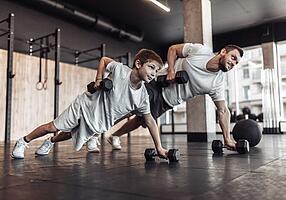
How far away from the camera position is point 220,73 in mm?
2354

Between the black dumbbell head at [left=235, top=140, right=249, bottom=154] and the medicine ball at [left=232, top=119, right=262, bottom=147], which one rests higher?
the medicine ball at [left=232, top=119, right=262, bottom=147]

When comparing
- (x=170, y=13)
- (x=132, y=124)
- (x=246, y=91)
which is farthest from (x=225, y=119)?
(x=246, y=91)

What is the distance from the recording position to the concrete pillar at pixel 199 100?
471 cm

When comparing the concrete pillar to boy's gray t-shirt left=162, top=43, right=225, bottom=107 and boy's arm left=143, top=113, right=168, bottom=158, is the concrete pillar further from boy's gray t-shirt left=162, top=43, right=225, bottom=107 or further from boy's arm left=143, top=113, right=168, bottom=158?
boy's arm left=143, top=113, right=168, bottom=158

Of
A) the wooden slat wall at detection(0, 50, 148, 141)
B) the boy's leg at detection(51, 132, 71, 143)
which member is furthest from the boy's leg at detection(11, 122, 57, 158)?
the wooden slat wall at detection(0, 50, 148, 141)

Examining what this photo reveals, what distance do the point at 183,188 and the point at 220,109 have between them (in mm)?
1514

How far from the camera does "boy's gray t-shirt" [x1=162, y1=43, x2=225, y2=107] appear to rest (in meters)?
2.30

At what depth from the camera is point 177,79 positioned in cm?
218

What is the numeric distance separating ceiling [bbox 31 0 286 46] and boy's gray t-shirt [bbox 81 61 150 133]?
4.73 meters

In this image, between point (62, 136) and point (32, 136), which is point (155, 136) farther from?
point (32, 136)

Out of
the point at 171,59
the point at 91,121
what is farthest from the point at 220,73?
the point at 91,121

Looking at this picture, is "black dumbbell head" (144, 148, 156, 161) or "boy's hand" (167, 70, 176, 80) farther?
"boy's hand" (167, 70, 176, 80)

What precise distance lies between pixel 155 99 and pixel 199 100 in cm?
261

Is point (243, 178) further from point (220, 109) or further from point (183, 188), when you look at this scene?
point (220, 109)
